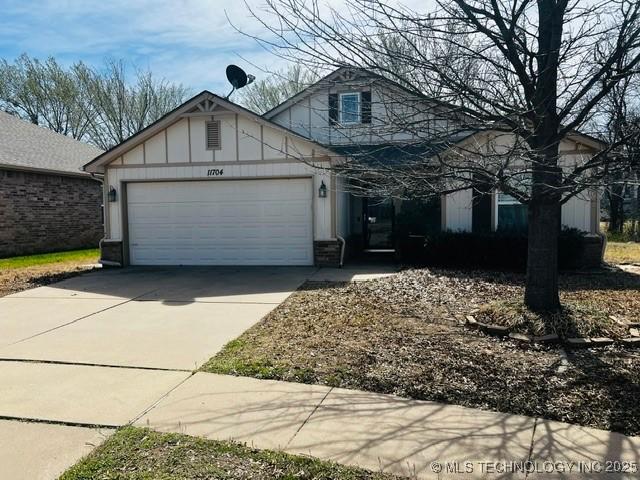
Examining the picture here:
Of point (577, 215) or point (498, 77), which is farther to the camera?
point (577, 215)

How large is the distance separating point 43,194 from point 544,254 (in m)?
17.0

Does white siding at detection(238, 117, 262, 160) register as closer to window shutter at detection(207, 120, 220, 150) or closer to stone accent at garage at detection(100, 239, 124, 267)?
window shutter at detection(207, 120, 220, 150)

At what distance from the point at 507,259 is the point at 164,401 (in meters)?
8.99

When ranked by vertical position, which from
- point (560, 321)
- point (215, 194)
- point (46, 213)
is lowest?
point (560, 321)

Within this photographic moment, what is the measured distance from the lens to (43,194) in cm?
1733

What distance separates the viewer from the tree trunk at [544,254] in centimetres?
614

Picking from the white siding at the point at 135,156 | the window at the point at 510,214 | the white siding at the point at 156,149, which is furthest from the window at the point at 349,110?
the white siding at the point at 135,156

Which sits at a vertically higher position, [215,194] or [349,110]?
[349,110]

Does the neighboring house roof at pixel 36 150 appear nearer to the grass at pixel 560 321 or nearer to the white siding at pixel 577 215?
the grass at pixel 560 321

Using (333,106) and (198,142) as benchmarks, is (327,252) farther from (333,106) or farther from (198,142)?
(198,142)

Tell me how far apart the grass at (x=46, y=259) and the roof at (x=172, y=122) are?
338 cm

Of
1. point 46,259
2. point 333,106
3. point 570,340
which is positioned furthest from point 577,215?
point 46,259

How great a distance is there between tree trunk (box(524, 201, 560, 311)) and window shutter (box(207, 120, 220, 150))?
27.4 ft

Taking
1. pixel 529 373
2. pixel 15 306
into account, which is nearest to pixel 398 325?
pixel 529 373
